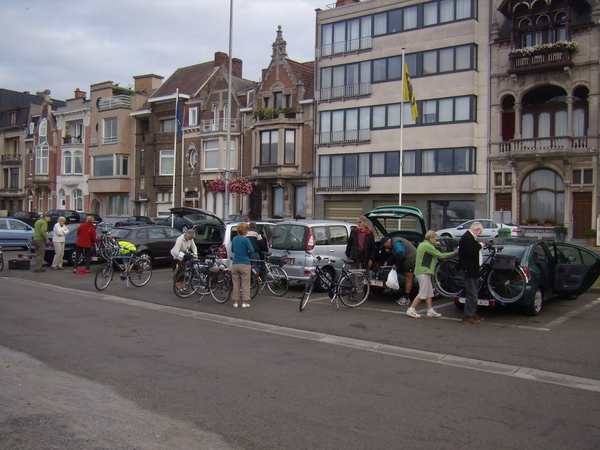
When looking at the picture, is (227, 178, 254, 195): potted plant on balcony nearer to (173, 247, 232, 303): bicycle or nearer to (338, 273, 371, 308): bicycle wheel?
(173, 247, 232, 303): bicycle

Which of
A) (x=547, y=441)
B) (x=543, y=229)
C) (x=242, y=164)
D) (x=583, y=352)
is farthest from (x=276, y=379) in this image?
(x=242, y=164)

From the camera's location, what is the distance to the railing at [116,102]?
2010 inches

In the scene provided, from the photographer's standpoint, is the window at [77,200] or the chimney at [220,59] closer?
the chimney at [220,59]

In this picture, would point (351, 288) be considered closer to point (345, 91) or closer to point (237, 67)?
point (345, 91)

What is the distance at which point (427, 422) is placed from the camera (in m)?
5.60

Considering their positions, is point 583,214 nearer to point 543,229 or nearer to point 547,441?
point 543,229

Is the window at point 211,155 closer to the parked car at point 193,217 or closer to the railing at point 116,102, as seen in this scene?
the railing at point 116,102

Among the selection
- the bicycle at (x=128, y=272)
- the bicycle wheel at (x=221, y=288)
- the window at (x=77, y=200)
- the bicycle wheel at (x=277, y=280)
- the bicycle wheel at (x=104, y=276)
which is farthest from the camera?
the window at (x=77, y=200)

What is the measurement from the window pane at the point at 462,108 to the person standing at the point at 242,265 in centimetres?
2497

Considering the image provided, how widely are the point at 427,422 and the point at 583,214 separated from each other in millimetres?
28925

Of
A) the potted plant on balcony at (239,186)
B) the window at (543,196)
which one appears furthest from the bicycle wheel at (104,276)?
the window at (543,196)

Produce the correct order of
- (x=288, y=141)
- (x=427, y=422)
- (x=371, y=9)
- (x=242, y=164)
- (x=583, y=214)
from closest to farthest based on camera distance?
1. (x=427, y=422)
2. (x=583, y=214)
3. (x=371, y=9)
4. (x=288, y=141)
5. (x=242, y=164)

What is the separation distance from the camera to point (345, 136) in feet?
129

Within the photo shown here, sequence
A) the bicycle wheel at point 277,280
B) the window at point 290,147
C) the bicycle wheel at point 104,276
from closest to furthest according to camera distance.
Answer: the bicycle wheel at point 277,280 → the bicycle wheel at point 104,276 → the window at point 290,147
